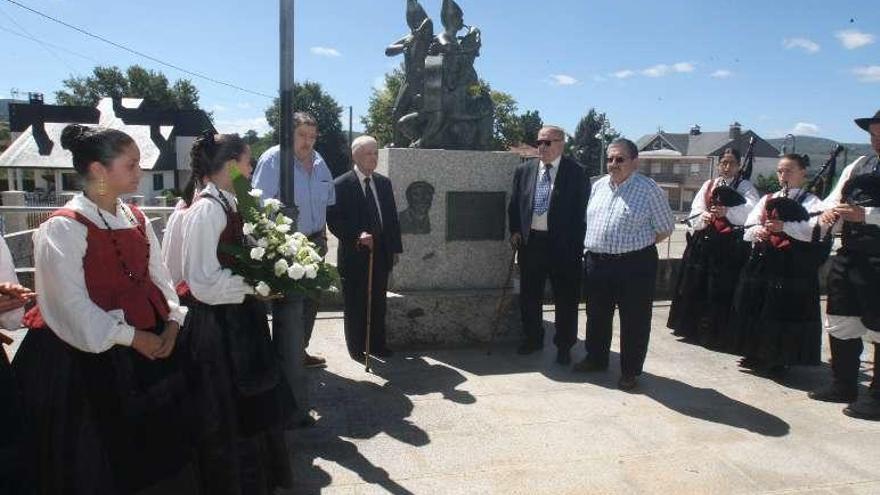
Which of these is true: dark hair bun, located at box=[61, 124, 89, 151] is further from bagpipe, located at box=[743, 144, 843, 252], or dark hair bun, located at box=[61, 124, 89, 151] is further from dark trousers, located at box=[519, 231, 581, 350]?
bagpipe, located at box=[743, 144, 843, 252]

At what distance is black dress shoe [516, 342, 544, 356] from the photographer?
574cm

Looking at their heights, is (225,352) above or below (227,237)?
below

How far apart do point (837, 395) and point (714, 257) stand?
6.06ft

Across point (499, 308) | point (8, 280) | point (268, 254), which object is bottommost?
point (499, 308)

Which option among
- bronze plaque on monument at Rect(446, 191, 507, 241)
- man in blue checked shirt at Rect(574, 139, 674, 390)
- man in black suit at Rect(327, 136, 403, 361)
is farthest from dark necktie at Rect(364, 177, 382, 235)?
man in blue checked shirt at Rect(574, 139, 674, 390)

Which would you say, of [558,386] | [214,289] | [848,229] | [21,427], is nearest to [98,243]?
[214,289]

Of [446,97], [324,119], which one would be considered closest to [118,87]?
[324,119]

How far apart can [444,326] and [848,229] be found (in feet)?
11.4

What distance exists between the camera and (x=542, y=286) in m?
5.71

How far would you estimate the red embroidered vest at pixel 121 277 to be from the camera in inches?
95.6

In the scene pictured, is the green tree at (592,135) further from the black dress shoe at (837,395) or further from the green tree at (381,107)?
the black dress shoe at (837,395)

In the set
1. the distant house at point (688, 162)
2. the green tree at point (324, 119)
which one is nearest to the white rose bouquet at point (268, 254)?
the green tree at point (324, 119)

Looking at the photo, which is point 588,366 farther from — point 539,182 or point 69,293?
point 69,293

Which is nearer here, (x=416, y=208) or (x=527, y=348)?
(x=527, y=348)
